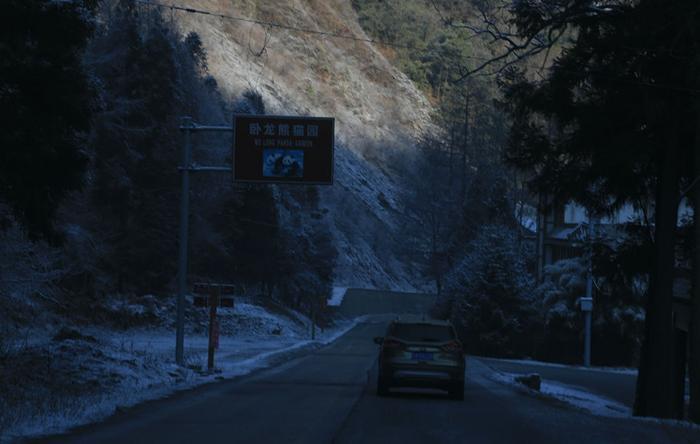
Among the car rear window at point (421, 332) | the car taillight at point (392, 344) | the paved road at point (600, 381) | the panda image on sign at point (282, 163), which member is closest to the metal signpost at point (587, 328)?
the paved road at point (600, 381)

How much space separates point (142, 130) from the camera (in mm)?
55500

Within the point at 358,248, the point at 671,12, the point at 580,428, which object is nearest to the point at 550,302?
the point at 671,12

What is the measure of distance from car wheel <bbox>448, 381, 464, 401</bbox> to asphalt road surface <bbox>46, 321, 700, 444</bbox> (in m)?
0.24

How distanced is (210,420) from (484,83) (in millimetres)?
77371

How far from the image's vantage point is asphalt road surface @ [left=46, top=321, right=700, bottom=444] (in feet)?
42.8

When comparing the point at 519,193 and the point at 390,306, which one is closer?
the point at 519,193

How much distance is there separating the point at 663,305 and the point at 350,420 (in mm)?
9245

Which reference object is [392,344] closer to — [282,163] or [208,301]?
[282,163]

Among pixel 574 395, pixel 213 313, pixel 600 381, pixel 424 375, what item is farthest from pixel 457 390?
pixel 600 381

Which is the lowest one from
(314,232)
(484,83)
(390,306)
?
(390,306)

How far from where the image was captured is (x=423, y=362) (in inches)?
813

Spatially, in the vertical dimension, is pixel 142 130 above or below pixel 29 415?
above

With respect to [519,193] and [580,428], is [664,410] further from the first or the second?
[519,193]

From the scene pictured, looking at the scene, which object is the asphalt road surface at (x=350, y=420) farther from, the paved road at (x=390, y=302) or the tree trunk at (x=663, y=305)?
the paved road at (x=390, y=302)
